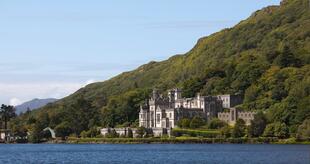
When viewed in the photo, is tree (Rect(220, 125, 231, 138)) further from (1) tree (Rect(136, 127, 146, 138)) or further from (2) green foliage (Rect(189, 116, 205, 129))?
(1) tree (Rect(136, 127, 146, 138))

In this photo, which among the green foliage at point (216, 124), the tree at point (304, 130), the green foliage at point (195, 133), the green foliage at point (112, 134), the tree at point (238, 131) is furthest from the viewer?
the green foliage at point (112, 134)

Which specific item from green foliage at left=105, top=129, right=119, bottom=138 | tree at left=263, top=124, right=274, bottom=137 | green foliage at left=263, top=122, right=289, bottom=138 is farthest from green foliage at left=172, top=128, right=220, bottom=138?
green foliage at left=105, top=129, right=119, bottom=138

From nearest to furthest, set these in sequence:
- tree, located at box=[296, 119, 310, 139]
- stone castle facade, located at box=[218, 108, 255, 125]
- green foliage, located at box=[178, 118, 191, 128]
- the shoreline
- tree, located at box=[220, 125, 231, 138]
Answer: tree, located at box=[296, 119, 310, 139] < the shoreline < tree, located at box=[220, 125, 231, 138] < stone castle facade, located at box=[218, 108, 255, 125] < green foliage, located at box=[178, 118, 191, 128]

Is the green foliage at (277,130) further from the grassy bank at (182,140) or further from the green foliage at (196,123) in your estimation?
the green foliage at (196,123)

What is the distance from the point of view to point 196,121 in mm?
182875

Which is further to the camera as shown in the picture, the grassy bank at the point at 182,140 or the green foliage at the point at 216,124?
the green foliage at the point at 216,124

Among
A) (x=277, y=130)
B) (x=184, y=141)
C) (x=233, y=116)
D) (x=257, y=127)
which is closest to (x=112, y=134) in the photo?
(x=184, y=141)

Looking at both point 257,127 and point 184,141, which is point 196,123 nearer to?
point 184,141

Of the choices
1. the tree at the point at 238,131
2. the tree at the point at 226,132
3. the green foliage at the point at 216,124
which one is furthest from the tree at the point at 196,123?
the tree at the point at 238,131

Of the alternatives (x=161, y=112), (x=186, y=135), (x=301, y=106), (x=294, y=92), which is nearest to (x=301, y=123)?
(x=301, y=106)

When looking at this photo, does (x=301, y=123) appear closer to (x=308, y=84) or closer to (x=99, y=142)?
(x=308, y=84)

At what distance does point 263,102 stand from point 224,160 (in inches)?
3795

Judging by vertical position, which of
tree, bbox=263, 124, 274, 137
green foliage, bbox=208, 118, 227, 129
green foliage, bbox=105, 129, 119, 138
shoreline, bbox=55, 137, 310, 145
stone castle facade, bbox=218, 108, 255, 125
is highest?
stone castle facade, bbox=218, 108, 255, 125

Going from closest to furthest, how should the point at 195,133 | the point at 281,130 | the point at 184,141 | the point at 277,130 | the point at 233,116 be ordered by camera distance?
the point at 281,130 < the point at 277,130 < the point at 184,141 < the point at 195,133 < the point at 233,116
